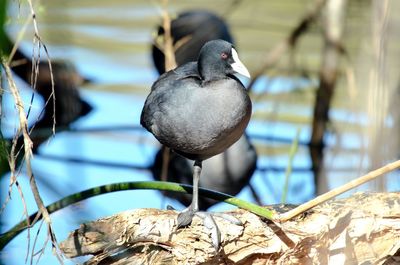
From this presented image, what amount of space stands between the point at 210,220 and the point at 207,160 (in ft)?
4.42

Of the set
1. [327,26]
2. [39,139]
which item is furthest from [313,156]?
[39,139]

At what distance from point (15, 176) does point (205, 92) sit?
2.18 feet

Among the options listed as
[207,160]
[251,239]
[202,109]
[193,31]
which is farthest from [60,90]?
[251,239]

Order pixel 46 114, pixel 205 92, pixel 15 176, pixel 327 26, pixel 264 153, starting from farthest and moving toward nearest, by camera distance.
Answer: pixel 46 114
pixel 264 153
pixel 327 26
pixel 205 92
pixel 15 176

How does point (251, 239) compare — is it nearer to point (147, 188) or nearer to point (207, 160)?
point (147, 188)

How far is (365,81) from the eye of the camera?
174 centimetres

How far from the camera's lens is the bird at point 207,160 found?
124 inches

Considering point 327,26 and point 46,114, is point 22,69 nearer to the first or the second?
point 46,114

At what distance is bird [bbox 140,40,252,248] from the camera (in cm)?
184

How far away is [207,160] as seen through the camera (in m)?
3.15

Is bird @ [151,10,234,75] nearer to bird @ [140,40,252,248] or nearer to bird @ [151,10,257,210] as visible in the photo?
bird @ [151,10,257,210]

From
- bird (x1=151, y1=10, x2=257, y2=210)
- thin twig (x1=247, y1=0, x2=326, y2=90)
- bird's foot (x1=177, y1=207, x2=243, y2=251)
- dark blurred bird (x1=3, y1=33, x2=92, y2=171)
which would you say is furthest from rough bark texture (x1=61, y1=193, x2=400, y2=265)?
dark blurred bird (x1=3, y1=33, x2=92, y2=171)

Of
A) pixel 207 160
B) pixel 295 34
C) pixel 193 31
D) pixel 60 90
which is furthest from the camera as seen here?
pixel 60 90

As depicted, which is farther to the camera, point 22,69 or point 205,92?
point 22,69
